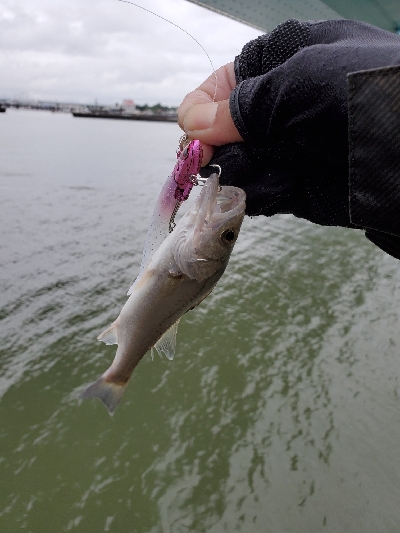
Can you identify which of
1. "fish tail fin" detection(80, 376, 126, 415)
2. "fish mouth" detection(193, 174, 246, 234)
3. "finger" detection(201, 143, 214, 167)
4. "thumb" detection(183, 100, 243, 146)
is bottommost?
"fish tail fin" detection(80, 376, 126, 415)

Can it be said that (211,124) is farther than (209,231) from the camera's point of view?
No

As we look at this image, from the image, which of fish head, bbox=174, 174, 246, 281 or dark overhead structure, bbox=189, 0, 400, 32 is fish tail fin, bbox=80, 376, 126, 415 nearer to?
fish head, bbox=174, 174, 246, 281

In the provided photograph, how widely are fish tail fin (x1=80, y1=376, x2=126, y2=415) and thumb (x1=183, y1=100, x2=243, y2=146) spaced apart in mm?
1449

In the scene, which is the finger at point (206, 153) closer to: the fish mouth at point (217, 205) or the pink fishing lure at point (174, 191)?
the pink fishing lure at point (174, 191)

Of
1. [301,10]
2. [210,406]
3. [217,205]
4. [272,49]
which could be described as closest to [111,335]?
[217,205]

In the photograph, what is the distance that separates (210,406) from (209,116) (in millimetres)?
4370

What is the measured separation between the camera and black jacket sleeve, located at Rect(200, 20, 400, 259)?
1.51 metres

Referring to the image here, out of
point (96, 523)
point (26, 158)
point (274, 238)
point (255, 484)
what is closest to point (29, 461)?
point (96, 523)

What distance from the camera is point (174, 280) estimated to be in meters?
2.38

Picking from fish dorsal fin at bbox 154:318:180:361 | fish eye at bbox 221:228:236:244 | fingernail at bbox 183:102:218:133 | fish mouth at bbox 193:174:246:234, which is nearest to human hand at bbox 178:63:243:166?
fingernail at bbox 183:102:218:133

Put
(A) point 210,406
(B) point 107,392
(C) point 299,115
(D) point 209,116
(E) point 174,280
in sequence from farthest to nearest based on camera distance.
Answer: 1. (A) point 210,406
2. (B) point 107,392
3. (E) point 174,280
4. (D) point 209,116
5. (C) point 299,115

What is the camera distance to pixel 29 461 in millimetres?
4586

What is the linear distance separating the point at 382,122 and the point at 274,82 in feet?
1.50

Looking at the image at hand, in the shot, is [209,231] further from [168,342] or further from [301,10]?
[301,10]
